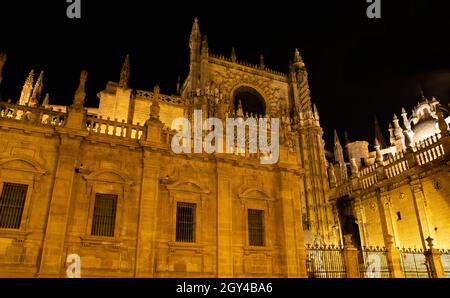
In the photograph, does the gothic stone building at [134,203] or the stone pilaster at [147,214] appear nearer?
the gothic stone building at [134,203]

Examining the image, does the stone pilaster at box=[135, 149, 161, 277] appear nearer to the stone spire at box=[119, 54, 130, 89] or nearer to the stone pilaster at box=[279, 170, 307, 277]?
the stone pilaster at box=[279, 170, 307, 277]

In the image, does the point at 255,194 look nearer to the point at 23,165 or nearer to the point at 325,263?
the point at 325,263

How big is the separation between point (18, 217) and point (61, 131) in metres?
3.58

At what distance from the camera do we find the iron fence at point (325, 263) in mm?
16672

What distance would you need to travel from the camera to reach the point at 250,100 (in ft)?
135

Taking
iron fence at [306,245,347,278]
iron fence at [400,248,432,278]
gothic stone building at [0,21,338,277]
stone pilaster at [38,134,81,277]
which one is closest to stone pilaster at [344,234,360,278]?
iron fence at [306,245,347,278]

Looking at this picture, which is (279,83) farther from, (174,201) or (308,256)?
(174,201)

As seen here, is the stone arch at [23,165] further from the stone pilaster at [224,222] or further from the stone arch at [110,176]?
the stone pilaster at [224,222]

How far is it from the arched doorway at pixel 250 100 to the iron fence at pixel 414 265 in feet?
79.5

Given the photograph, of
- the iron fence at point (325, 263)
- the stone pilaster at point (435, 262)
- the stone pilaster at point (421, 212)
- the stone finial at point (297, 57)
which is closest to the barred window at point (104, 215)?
the iron fence at point (325, 263)

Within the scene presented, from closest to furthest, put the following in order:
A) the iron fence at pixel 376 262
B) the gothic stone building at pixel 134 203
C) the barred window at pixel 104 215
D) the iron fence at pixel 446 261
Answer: the gothic stone building at pixel 134 203 < the barred window at pixel 104 215 < the iron fence at pixel 376 262 < the iron fence at pixel 446 261

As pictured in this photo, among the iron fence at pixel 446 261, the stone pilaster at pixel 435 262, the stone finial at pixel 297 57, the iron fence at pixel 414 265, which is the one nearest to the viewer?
the stone pilaster at pixel 435 262

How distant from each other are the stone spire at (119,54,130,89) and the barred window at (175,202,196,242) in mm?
16649

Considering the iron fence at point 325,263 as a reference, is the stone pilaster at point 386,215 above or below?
above
